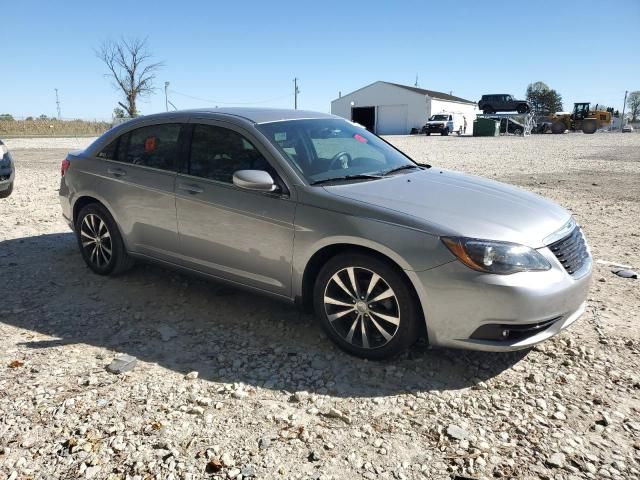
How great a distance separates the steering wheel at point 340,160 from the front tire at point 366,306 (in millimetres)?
871

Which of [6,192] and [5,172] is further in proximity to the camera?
[6,192]

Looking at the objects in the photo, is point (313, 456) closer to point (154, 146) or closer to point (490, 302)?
point (490, 302)

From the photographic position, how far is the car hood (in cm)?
308

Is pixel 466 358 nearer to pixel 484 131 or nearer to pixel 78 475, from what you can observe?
pixel 78 475

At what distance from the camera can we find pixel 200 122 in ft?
14.0

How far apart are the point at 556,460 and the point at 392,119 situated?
5774 centimetres

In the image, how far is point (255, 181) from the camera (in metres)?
3.58

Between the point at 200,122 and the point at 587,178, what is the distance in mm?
11021

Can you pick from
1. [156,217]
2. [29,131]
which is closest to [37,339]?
[156,217]

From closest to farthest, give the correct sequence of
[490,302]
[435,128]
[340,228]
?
1. [490,302]
2. [340,228]
3. [435,128]

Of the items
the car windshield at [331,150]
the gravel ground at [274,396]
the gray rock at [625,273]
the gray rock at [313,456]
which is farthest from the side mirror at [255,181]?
the gray rock at [625,273]

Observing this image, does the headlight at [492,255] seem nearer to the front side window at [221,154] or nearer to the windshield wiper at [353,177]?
the windshield wiper at [353,177]

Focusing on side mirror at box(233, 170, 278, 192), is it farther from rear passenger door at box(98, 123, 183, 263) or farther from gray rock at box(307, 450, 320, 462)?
gray rock at box(307, 450, 320, 462)

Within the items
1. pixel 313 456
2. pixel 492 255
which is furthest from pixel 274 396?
pixel 492 255
